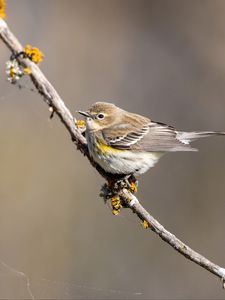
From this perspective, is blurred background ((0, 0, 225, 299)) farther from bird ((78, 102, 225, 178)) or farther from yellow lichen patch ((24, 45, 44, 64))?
yellow lichen patch ((24, 45, 44, 64))

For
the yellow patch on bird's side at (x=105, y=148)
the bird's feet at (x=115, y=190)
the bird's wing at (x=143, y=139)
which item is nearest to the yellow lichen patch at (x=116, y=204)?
the bird's feet at (x=115, y=190)

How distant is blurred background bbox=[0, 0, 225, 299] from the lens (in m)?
7.15

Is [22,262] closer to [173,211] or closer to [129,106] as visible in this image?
[173,211]

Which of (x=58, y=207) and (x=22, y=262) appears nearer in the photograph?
(x=22, y=262)

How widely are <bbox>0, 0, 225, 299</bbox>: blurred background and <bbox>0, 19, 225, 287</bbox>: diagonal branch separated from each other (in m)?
3.15

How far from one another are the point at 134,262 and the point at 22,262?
53.3 inches

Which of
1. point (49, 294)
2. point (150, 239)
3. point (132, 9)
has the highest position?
point (132, 9)

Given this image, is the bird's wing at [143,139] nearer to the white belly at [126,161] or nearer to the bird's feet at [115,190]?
the white belly at [126,161]

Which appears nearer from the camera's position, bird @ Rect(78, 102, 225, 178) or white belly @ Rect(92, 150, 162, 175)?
white belly @ Rect(92, 150, 162, 175)

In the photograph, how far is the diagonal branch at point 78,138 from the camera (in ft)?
9.39

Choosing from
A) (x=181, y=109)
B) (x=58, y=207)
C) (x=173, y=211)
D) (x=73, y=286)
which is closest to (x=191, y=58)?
(x=181, y=109)

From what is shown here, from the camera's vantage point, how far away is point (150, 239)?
758cm

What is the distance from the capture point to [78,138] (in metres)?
3.49

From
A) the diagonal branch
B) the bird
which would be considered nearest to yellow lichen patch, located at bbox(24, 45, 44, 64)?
the diagonal branch
